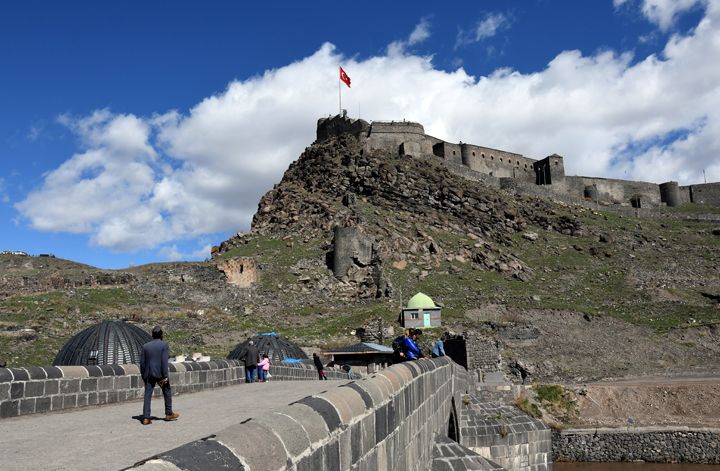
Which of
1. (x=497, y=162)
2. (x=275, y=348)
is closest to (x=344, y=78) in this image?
(x=497, y=162)

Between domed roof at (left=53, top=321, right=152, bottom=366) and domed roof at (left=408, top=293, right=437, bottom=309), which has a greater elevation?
A: domed roof at (left=408, top=293, right=437, bottom=309)

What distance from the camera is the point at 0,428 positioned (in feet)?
25.2

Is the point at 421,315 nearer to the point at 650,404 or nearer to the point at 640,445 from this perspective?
the point at 650,404

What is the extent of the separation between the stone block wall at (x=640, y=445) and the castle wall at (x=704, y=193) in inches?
2593

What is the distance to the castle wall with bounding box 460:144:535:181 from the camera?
71438 mm

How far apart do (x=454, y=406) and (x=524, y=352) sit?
71.3ft

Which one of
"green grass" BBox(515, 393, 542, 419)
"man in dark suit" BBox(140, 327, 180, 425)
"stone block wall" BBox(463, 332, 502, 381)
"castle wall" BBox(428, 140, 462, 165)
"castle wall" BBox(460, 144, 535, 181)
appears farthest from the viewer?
"castle wall" BBox(460, 144, 535, 181)

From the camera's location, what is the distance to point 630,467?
25.5m

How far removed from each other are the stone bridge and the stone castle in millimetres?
52337

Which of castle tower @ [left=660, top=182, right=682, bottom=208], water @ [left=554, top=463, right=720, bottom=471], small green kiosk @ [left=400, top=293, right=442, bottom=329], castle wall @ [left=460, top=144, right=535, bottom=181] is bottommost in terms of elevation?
water @ [left=554, top=463, right=720, bottom=471]

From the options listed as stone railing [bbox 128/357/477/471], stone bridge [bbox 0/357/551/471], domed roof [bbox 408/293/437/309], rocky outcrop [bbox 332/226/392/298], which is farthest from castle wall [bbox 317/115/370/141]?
stone railing [bbox 128/357/477/471]

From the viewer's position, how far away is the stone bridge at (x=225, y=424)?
3.20 m

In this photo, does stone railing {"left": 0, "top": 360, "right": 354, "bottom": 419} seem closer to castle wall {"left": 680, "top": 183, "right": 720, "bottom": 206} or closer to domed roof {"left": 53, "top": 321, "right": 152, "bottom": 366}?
domed roof {"left": 53, "top": 321, "right": 152, "bottom": 366}

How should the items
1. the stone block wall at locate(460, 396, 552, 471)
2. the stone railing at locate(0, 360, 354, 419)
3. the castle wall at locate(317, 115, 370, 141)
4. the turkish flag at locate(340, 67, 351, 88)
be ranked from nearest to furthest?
1. the stone railing at locate(0, 360, 354, 419)
2. the stone block wall at locate(460, 396, 552, 471)
3. the turkish flag at locate(340, 67, 351, 88)
4. the castle wall at locate(317, 115, 370, 141)
